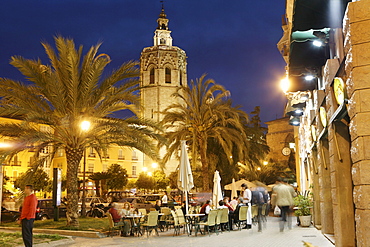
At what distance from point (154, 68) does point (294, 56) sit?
63.2 meters

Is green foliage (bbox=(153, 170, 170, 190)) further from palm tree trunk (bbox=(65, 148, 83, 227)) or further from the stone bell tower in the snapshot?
palm tree trunk (bbox=(65, 148, 83, 227))

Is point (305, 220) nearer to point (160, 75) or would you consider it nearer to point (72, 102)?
point (72, 102)

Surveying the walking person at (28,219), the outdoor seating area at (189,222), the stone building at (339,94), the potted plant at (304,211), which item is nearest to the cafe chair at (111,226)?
the outdoor seating area at (189,222)

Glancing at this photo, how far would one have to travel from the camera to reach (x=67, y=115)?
56.3 feet

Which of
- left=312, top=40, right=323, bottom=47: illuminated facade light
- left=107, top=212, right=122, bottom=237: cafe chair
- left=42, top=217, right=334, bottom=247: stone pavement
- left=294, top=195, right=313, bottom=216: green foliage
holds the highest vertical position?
left=312, top=40, right=323, bottom=47: illuminated facade light

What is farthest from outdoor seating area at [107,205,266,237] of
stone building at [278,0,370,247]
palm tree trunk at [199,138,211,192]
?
palm tree trunk at [199,138,211,192]

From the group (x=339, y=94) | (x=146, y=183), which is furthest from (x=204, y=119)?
(x=146, y=183)

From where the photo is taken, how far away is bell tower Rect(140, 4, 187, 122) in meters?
74.1

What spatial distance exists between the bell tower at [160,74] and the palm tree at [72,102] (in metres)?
54.8

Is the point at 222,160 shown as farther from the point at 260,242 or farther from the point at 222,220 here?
the point at 260,242

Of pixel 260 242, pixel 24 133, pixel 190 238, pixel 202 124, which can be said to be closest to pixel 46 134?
pixel 24 133

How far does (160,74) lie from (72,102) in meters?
57.1

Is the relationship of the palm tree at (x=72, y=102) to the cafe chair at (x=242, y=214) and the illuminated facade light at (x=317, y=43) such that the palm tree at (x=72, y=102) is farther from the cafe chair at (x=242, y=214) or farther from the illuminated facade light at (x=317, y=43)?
the illuminated facade light at (x=317, y=43)

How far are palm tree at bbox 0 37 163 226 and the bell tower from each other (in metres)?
54.8
